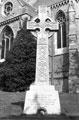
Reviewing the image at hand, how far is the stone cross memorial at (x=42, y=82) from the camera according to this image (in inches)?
336

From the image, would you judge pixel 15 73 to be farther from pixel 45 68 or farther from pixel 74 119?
pixel 74 119

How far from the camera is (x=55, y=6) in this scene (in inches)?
1093

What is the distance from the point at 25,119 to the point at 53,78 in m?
18.9

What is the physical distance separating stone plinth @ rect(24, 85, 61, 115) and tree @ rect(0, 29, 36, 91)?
12922mm

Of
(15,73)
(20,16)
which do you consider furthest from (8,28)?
(15,73)

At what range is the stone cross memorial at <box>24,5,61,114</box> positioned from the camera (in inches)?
336

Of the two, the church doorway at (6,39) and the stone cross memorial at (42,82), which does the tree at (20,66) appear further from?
the stone cross memorial at (42,82)

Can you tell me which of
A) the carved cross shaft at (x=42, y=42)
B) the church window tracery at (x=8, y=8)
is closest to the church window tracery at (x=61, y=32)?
the church window tracery at (x=8, y=8)

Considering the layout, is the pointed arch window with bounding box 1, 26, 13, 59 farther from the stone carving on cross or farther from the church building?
the stone carving on cross

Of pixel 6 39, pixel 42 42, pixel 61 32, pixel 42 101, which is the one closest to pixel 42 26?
pixel 42 42

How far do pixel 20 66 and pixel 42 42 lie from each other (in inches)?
509

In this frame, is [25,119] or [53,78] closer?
[25,119]

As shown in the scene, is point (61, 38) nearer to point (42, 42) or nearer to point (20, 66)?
point (20, 66)

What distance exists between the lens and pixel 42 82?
30.0ft
